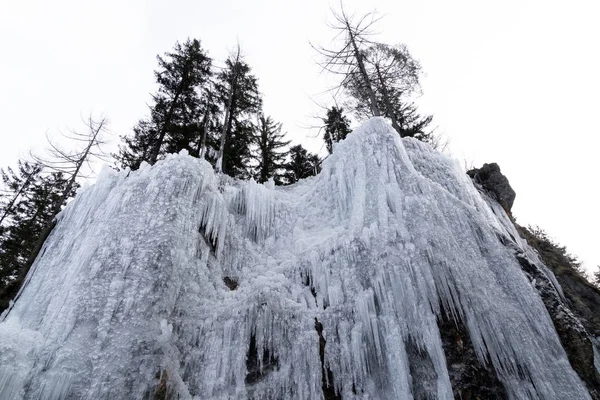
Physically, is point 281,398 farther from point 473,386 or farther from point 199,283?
point 473,386

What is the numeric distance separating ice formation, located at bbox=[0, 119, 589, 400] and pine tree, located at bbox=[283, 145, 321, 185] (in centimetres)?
1132

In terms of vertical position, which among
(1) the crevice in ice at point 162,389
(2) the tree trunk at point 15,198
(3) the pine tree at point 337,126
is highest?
(3) the pine tree at point 337,126

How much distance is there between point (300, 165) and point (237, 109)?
514 cm

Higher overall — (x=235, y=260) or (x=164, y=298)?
(x=235, y=260)

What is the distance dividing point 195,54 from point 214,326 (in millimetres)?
14784

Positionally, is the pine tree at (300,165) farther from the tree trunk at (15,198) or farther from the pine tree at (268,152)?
the tree trunk at (15,198)

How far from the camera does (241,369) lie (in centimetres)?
504

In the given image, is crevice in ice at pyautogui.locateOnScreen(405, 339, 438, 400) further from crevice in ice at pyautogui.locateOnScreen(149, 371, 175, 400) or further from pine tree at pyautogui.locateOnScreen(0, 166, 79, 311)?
pine tree at pyautogui.locateOnScreen(0, 166, 79, 311)

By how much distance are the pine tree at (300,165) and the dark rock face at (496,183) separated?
32.2 feet

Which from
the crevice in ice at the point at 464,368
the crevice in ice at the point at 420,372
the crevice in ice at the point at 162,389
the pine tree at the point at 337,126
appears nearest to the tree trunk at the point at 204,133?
the pine tree at the point at 337,126

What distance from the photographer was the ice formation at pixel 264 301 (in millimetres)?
4617

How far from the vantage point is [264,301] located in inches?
222

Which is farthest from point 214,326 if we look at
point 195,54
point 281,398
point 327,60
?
point 195,54

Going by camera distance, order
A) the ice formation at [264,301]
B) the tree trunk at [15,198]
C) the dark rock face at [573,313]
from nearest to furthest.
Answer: the ice formation at [264,301], the dark rock face at [573,313], the tree trunk at [15,198]
